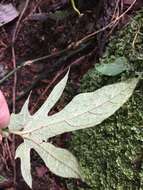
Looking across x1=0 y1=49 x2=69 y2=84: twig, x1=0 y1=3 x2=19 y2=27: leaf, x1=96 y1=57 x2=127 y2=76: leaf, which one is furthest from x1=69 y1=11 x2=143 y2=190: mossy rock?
x1=0 y1=3 x2=19 y2=27: leaf

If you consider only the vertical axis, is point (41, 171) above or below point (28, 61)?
below

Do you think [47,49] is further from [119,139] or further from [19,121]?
[19,121]

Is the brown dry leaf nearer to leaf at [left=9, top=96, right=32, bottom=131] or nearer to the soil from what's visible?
the soil

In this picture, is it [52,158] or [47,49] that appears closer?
[52,158]

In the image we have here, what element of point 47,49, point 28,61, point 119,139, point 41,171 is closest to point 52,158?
point 119,139

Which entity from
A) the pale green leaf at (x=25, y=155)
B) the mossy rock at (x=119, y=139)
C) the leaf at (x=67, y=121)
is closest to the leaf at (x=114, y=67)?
the mossy rock at (x=119, y=139)

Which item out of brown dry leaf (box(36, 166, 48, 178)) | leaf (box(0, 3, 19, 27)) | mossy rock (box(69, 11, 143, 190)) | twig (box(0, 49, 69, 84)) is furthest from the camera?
leaf (box(0, 3, 19, 27))

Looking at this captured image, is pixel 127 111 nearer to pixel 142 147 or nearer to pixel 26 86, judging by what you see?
pixel 142 147

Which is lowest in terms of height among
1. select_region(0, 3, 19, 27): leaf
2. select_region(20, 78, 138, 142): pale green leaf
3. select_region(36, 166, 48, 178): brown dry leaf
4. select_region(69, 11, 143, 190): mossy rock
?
select_region(36, 166, 48, 178): brown dry leaf
